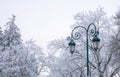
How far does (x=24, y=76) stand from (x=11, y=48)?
160 inches

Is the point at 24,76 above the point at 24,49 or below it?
below

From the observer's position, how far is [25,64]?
107ft

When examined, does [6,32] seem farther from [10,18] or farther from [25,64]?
[25,64]

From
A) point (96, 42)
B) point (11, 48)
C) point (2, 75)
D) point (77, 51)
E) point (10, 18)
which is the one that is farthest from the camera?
point (10, 18)

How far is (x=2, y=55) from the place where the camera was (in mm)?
31781

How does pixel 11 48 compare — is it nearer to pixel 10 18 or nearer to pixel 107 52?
pixel 10 18

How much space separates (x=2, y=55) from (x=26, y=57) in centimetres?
335

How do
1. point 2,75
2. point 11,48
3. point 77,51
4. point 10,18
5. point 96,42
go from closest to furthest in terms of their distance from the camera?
point 96,42 → point 77,51 → point 2,75 → point 11,48 → point 10,18

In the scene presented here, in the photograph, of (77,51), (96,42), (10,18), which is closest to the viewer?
(96,42)

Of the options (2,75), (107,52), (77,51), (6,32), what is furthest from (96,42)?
(6,32)

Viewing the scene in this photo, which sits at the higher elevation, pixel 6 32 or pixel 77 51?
pixel 6 32

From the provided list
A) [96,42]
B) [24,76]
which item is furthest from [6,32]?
[96,42]

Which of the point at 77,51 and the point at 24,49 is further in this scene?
the point at 24,49

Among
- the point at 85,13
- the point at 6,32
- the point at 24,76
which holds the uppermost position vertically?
the point at 85,13
